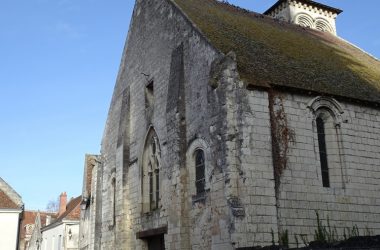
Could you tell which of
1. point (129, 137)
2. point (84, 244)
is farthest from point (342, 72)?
point (84, 244)

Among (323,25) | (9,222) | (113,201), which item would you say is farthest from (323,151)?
(9,222)

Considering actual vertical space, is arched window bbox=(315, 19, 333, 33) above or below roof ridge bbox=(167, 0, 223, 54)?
above

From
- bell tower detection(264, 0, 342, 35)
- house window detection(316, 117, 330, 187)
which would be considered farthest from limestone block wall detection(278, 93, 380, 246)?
bell tower detection(264, 0, 342, 35)

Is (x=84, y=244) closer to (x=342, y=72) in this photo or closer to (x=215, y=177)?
(x=215, y=177)

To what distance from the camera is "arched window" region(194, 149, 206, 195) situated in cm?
1332

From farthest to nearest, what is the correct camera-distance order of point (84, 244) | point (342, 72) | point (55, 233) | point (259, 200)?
point (55, 233) < point (84, 244) < point (342, 72) < point (259, 200)

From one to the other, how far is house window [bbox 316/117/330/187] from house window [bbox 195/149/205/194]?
11.7 feet

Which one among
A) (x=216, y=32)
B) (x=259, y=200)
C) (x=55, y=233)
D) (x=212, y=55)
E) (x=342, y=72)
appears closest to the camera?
(x=259, y=200)

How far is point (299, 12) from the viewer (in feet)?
87.7

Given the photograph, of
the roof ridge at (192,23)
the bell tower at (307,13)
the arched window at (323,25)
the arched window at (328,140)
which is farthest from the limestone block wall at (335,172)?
the arched window at (323,25)

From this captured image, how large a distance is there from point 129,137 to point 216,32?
6380 millimetres

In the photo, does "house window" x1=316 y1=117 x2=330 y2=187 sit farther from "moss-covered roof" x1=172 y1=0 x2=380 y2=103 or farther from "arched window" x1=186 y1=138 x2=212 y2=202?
"arched window" x1=186 y1=138 x2=212 y2=202

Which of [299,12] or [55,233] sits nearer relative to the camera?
[299,12]

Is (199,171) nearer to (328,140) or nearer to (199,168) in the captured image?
(199,168)
